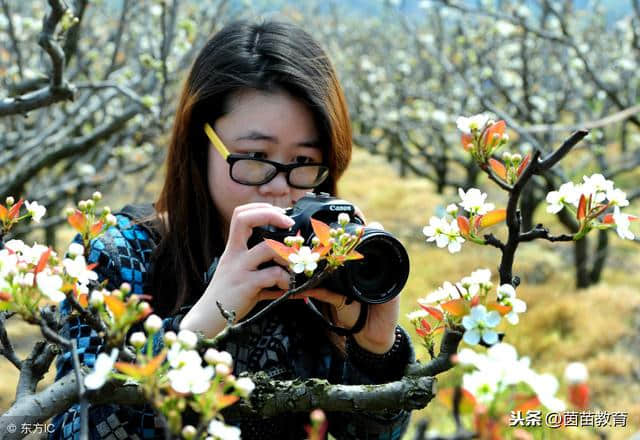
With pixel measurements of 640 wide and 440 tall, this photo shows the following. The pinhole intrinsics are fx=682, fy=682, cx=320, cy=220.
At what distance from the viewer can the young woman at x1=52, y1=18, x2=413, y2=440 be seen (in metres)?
1.51

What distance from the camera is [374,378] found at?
4.65ft

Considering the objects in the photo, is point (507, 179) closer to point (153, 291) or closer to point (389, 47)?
point (153, 291)

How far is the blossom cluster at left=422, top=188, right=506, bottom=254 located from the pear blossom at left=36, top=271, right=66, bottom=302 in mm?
492

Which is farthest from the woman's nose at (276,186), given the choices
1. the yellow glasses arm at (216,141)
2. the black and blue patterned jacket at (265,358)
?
the black and blue patterned jacket at (265,358)

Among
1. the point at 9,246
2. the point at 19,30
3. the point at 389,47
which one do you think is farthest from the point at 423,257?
the point at 389,47

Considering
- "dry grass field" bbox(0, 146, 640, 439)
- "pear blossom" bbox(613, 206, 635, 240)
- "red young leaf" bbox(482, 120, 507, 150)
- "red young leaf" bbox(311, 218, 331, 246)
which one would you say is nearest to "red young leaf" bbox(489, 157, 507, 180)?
"red young leaf" bbox(482, 120, 507, 150)

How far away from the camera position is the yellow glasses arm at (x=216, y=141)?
166 centimetres

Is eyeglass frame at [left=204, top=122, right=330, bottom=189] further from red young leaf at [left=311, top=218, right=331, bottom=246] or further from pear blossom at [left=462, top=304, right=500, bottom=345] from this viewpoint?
pear blossom at [left=462, top=304, right=500, bottom=345]

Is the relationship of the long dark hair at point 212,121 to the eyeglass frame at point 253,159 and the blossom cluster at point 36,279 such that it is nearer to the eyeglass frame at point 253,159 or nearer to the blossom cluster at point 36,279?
the eyeglass frame at point 253,159

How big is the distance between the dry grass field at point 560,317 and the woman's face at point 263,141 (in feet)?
4.50

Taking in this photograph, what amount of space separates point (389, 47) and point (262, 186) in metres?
11.9

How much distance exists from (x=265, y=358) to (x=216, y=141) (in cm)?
55

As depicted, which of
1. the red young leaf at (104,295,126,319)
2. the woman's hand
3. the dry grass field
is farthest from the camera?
the dry grass field

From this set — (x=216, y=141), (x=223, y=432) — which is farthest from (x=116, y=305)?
(x=216, y=141)
